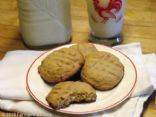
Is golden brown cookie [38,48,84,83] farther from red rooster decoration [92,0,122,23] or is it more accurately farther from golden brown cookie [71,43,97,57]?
red rooster decoration [92,0,122,23]

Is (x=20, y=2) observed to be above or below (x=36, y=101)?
above

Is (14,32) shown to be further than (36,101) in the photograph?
Yes

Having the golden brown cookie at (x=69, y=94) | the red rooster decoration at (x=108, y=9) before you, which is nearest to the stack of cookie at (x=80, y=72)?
the golden brown cookie at (x=69, y=94)

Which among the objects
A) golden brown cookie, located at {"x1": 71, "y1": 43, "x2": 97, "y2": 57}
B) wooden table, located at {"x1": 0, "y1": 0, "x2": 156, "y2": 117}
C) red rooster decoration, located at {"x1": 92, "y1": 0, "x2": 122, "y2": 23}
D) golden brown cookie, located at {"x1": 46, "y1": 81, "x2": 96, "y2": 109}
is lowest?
wooden table, located at {"x1": 0, "y1": 0, "x2": 156, "y2": 117}

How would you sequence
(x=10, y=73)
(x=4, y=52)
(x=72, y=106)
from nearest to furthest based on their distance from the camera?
(x=72, y=106) < (x=10, y=73) < (x=4, y=52)

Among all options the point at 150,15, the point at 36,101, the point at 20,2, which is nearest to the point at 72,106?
the point at 36,101

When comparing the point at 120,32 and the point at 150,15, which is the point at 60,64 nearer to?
the point at 120,32

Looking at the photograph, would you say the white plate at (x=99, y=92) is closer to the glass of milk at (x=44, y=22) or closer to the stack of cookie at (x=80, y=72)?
the stack of cookie at (x=80, y=72)

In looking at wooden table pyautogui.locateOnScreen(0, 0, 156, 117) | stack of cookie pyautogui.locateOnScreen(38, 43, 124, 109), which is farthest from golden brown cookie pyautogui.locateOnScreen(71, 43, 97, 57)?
wooden table pyautogui.locateOnScreen(0, 0, 156, 117)
